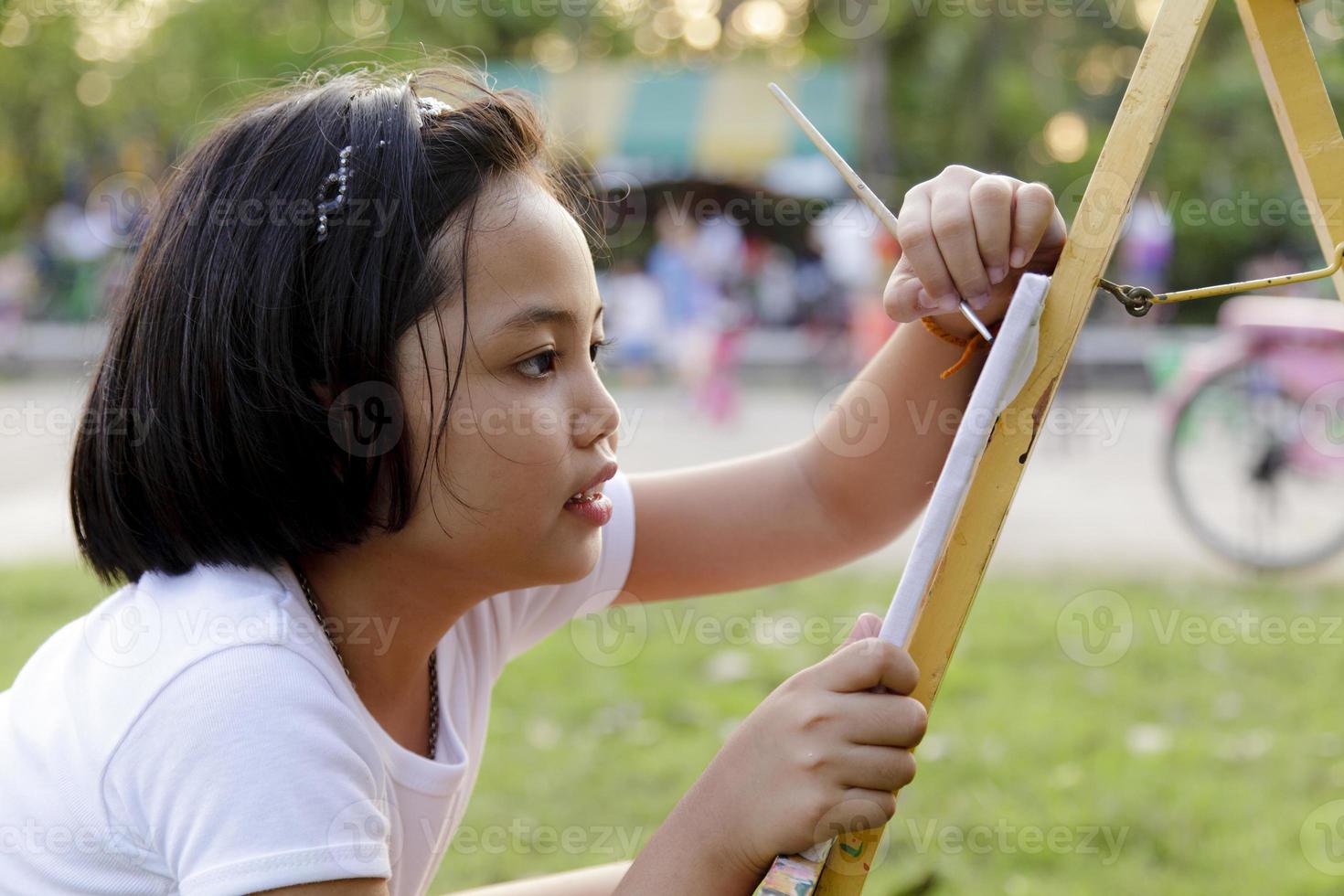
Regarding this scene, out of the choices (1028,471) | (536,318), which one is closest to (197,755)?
(536,318)

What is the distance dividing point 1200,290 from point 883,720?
447 mm

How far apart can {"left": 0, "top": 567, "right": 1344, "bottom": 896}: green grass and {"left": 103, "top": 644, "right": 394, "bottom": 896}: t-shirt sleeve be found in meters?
1.31

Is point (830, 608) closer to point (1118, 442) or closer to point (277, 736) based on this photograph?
point (277, 736)

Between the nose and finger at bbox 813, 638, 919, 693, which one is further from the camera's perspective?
the nose

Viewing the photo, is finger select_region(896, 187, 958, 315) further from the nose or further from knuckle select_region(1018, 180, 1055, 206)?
the nose

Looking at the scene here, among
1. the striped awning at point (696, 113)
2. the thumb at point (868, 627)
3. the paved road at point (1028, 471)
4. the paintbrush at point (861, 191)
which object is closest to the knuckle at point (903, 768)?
the thumb at point (868, 627)

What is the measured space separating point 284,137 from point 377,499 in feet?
1.16

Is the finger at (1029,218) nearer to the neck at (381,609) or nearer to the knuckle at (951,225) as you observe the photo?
the knuckle at (951,225)

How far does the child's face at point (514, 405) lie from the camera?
111 cm

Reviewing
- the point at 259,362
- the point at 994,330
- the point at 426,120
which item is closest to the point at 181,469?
the point at 259,362

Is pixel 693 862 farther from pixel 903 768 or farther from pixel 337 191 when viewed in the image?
pixel 337 191

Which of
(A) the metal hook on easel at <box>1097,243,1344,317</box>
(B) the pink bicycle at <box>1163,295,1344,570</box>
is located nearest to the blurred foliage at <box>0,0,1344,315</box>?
(B) the pink bicycle at <box>1163,295,1344,570</box>

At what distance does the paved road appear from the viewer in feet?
15.0

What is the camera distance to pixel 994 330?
1271mm
